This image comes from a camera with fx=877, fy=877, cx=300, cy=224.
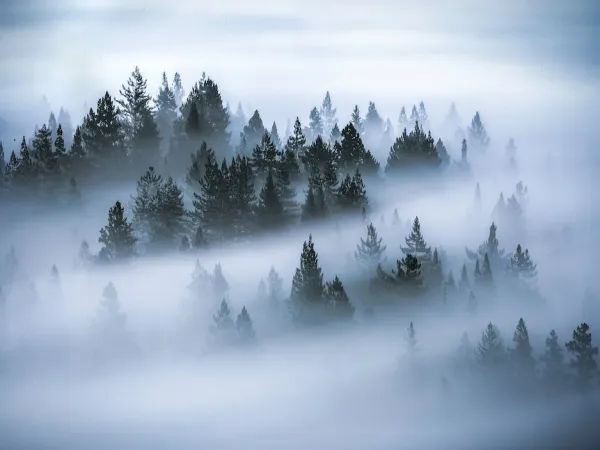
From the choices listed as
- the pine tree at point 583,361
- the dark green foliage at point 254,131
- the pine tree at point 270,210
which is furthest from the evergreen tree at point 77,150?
the pine tree at point 583,361

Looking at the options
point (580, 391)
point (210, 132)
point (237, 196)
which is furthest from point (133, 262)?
point (580, 391)

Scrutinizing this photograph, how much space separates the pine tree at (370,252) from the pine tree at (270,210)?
10.7 metres

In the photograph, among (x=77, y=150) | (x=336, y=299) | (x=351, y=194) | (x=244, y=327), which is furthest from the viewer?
(x=77, y=150)

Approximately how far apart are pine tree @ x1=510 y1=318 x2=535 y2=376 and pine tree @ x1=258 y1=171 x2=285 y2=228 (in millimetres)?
33387

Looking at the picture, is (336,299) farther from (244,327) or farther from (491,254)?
(491,254)

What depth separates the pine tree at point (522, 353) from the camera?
365ft

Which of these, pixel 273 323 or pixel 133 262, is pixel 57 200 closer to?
pixel 133 262

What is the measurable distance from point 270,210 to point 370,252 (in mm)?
13587

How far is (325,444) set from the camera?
10481cm

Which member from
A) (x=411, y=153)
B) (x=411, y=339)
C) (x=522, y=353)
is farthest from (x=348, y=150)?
(x=522, y=353)

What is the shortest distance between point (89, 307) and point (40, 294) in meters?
5.92

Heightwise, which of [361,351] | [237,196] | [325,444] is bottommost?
[325,444]

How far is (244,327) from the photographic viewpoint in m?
99.2

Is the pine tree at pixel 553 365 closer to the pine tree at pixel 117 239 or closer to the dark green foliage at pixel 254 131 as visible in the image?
the dark green foliage at pixel 254 131
